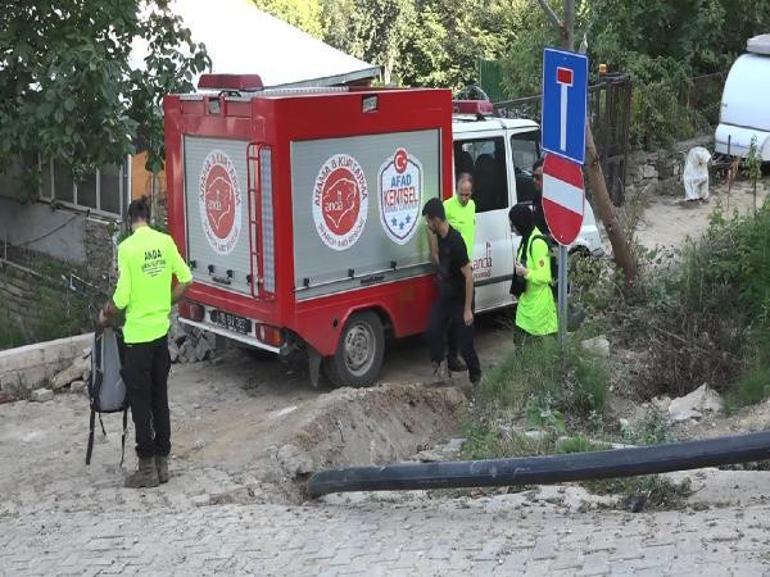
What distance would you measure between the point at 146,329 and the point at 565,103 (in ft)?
9.44

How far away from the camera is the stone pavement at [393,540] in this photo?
14.7 ft

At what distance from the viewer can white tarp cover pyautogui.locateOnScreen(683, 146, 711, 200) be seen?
1579 centimetres

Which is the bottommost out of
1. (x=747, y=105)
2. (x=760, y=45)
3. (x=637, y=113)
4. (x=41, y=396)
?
(x=41, y=396)

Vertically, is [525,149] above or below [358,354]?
above

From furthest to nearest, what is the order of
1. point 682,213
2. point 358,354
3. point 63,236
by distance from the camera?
1. point 682,213
2. point 63,236
3. point 358,354

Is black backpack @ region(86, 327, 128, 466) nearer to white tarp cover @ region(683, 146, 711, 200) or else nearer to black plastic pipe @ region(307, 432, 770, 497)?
black plastic pipe @ region(307, 432, 770, 497)

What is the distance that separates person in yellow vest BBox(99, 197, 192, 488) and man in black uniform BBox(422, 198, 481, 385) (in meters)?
2.66

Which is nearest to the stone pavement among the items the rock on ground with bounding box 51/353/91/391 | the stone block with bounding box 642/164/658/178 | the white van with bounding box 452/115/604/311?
the rock on ground with bounding box 51/353/91/391

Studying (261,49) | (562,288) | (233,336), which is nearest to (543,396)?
(562,288)

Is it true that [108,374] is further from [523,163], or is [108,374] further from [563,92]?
[523,163]

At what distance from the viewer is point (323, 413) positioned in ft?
24.8

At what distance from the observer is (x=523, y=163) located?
10.2 metres

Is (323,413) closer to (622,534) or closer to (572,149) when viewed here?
(572,149)

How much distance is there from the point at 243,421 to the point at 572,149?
3254mm
